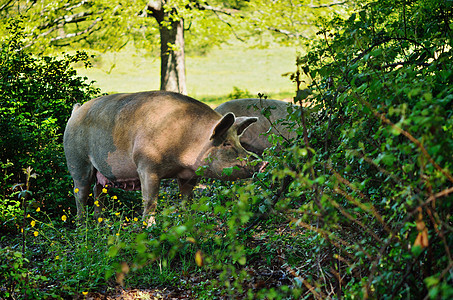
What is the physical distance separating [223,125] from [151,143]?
3.01 ft

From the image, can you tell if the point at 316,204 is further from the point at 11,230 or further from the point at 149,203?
the point at 11,230

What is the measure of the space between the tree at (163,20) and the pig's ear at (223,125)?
8.26 meters

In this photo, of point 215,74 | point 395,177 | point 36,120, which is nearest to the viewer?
point 395,177

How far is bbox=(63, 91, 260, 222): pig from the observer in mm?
6461

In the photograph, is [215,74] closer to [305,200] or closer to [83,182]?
[83,182]

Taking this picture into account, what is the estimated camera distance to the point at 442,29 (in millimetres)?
4055

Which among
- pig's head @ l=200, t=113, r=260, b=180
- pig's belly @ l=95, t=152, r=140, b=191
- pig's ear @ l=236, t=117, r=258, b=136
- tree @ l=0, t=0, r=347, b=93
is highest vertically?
tree @ l=0, t=0, r=347, b=93

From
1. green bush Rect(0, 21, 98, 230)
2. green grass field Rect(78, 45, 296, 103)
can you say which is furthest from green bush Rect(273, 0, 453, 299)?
green grass field Rect(78, 45, 296, 103)

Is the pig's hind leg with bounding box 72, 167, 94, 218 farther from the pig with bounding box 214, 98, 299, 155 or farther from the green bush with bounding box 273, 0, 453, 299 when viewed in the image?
the green bush with bounding box 273, 0, 453, 299

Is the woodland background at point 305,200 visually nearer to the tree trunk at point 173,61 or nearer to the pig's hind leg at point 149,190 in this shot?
the pig's hind leg at point 149,190

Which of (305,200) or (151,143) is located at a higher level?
(151,143)

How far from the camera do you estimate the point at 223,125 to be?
20.7 ft

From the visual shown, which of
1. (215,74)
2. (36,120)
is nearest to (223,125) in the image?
(36,120)

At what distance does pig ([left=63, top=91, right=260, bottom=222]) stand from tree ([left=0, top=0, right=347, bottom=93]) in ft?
23.4
